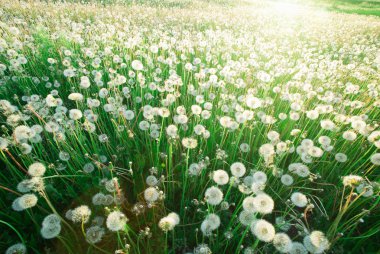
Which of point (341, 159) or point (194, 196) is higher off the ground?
point (341, 159)

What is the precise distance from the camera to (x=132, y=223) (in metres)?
2.07

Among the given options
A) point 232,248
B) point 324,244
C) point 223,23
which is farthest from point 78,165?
point 223,23

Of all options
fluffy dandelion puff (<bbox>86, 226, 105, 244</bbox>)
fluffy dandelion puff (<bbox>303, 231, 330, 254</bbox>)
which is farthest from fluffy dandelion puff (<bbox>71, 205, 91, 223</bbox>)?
fluffy dandelion puff (<bbox>303, 231, 330, 254</bbox>)

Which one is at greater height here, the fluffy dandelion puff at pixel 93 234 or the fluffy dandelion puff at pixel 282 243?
the fluffy dandelion puff at pixel 282 243

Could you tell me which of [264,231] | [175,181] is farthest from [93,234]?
[264,231]

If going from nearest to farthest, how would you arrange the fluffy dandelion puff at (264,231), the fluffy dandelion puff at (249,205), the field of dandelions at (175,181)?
the fluffy dandelion puff at (264,231)
the fluffy dandelion puff at (249,205)
the field of dandelions at (175,181)

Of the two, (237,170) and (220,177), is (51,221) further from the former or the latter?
(237,170)

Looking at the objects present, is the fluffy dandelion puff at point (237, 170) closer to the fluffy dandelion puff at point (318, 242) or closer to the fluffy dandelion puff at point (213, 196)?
the fluffy dandelion puff at point (213, 196)

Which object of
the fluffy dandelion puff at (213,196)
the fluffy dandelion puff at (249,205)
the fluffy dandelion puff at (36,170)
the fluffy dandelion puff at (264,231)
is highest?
the fluffy dandelion puff at (36,170)

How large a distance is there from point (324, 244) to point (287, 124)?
203 centimetres

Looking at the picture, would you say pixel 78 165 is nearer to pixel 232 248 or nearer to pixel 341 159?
pixel 232 248

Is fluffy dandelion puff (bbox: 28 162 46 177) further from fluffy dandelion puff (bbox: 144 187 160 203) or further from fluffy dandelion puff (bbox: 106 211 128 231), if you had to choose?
fluffy dandelion puff (bbox: 144 187 160 203)

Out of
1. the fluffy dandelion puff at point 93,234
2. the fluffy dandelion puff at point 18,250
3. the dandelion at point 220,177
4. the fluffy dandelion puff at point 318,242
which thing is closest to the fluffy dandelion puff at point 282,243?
the fluffy dandelion puff at point 318,242

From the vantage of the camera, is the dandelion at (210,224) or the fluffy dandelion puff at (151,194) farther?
the fluffy dandelion puff at (151,194)
